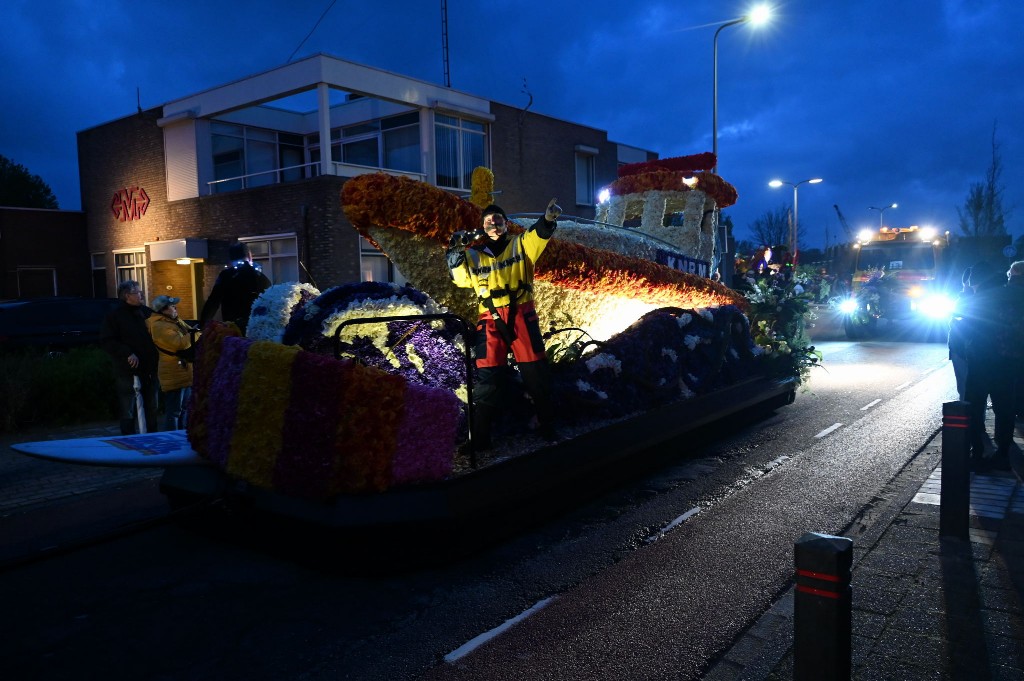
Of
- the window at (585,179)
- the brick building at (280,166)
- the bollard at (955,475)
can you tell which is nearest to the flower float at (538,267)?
the bollard at (955,475)

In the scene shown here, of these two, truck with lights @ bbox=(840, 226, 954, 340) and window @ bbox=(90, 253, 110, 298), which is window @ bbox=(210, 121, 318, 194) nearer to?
window @ bbox=(90, 253, 110, 298)

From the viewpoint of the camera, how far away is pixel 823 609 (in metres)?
2.16

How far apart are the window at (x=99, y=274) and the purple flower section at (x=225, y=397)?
25211 millimetres

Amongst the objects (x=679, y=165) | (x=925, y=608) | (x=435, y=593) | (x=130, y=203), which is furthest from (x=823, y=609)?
(x=130, y=203)

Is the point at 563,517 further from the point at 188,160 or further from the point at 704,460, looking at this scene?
the point at 188,160

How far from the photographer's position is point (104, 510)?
5.70 meters

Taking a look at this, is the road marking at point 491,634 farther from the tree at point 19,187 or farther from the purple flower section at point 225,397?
the tree at point 19,187

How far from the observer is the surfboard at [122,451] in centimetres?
399

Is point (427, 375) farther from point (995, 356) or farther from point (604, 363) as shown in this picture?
point (995, 356)

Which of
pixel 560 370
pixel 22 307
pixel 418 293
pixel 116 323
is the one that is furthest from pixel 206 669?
pixel 22 307

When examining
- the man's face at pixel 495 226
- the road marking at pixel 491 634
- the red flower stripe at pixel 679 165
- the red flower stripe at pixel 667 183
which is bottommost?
the road marking at pixel 491 634

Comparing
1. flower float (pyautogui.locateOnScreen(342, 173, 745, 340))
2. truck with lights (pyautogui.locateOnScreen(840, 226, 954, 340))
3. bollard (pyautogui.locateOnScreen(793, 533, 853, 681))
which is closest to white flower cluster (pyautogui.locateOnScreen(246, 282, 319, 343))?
flower float (pyautogui.locateOnScreen(342, 173, 745, 340))

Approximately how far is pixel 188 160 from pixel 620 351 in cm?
1998

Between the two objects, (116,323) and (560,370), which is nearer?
(560,370)
